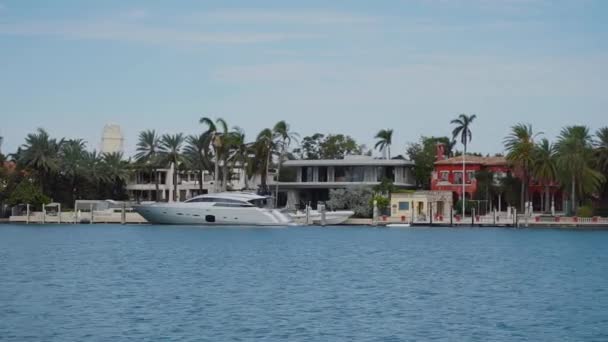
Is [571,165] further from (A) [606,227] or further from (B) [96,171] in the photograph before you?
(B) [96,171]

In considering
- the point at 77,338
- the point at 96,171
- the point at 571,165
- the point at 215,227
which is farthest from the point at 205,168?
the point at 77,338

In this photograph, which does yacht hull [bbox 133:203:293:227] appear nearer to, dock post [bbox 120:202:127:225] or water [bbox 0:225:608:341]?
dock post [bbox 120:202:127:225]

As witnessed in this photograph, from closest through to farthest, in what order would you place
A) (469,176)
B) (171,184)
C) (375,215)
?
(375,215) < (469,176) < (171,184)

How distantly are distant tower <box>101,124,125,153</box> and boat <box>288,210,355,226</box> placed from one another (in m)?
40.1

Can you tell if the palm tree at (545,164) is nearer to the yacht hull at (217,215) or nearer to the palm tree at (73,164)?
the yacht hull at (217,215)

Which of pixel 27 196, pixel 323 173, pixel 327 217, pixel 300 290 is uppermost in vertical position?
pixel 323 173

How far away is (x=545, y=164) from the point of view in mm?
110312

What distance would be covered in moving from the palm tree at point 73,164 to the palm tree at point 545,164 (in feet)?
167

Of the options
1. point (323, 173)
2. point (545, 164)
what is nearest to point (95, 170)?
point (323, 173)

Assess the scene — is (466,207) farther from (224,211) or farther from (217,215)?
(217,215)

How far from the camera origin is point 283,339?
33375mm

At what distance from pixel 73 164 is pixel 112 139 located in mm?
19094

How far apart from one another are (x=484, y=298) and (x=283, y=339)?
13626mm

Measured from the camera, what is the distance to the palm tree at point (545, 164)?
362 ft
